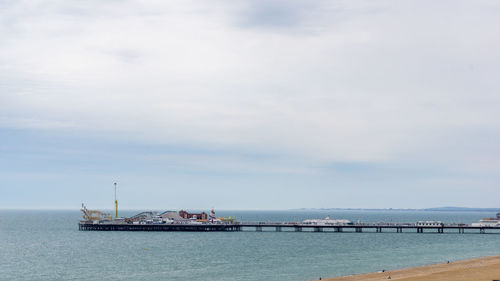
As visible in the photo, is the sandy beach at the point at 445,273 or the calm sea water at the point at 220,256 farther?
the calm sea water at the point at 220,256

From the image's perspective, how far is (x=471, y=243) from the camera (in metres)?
114

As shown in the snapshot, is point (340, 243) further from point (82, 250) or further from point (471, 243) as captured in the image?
point (82, 250)

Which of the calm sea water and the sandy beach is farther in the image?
the calm sea water

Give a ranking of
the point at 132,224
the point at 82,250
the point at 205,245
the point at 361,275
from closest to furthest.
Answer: the point at 361,275
the point at 82,250
the point at 205,245
the point at 132,224

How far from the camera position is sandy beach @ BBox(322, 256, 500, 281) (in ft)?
189

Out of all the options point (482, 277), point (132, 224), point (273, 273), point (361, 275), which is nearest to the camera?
point (482, 277)

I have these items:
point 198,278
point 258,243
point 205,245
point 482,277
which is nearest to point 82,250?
point 205,245

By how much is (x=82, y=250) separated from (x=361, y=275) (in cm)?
5460

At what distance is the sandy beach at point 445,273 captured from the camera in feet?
189

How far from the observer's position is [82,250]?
10100 cm

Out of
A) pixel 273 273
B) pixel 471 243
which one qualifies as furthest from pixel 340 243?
pixel 273 273

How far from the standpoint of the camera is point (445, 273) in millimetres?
61906

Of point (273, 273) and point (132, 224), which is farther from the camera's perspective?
point (132, 224)

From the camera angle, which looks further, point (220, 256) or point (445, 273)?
point (220, 256)
